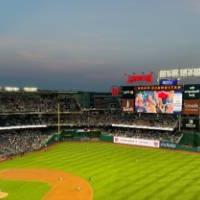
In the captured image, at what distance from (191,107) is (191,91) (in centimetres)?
334

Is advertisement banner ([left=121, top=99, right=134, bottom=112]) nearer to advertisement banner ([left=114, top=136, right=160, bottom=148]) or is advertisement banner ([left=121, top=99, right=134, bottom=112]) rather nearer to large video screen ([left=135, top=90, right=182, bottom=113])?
large video screen ([left=135, top=90, right=182, bottom=113])

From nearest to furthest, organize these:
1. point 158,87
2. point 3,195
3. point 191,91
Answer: point 3,195 < point 191,91 < point 158,87

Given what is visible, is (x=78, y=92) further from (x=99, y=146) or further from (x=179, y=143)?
(x=179, y=143)

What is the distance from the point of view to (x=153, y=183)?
1706 inches

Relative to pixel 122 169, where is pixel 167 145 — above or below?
above

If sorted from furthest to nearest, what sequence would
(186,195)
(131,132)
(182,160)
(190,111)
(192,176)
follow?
(131,132), (190,111), (182,160), (192,176), (186,195)

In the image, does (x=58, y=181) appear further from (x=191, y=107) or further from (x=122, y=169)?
(x=191, y=107)

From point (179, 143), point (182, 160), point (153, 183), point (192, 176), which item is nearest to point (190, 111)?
point (179, 143)

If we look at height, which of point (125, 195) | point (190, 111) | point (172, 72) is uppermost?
point (172, 72)

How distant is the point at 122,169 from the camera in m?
52.1

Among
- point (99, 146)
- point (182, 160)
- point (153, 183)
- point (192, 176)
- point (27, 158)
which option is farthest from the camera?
point (99, 146)

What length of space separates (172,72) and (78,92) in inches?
1384

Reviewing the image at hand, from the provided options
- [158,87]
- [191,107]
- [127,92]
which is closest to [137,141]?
[127,92]

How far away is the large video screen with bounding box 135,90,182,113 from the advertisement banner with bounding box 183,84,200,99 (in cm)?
142
